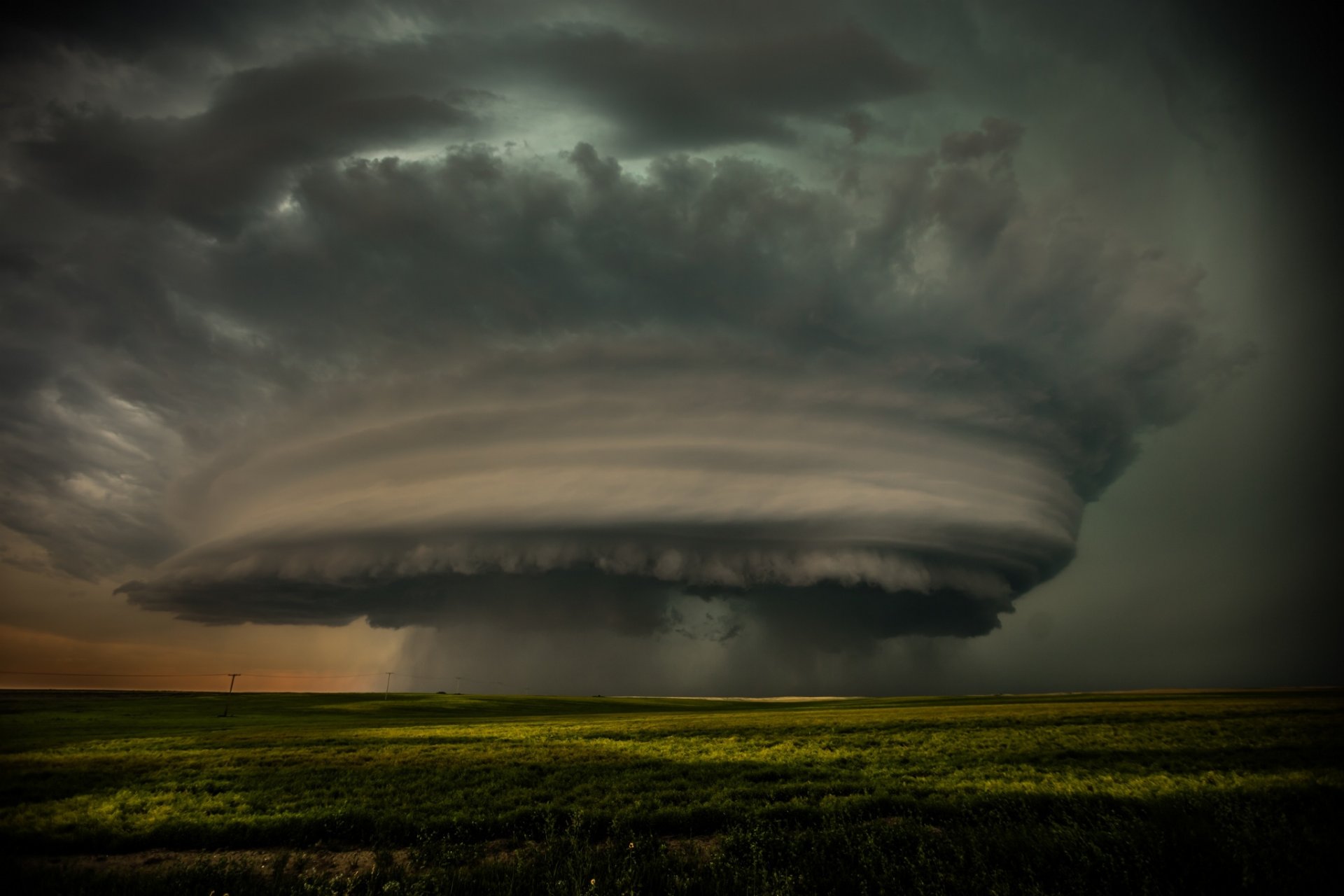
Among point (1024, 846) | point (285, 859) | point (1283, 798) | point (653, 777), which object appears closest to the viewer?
point (1024, 846)

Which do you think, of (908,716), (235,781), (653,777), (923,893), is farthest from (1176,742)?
(235,781)

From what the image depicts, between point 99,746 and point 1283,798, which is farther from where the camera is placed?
point 99,746

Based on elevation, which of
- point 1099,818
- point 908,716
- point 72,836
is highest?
point 1099,818

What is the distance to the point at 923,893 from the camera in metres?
8.97

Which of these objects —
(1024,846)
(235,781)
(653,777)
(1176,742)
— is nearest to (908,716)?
(1176,742)

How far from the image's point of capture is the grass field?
9.82 meters

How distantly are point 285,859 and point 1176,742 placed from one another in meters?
37.7

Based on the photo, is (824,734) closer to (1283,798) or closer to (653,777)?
(653,777)

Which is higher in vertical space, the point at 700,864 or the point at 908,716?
the point at 700,864

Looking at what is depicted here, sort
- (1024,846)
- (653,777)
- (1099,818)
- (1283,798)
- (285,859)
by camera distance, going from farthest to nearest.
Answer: (653,777), (1283,798), (1099,818), (285,859), (1024,846)

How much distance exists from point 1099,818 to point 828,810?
6357 mm

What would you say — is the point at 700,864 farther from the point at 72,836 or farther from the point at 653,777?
the point at 72,836

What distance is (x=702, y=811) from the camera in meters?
16.1

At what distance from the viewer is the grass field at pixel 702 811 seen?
32.2ft
